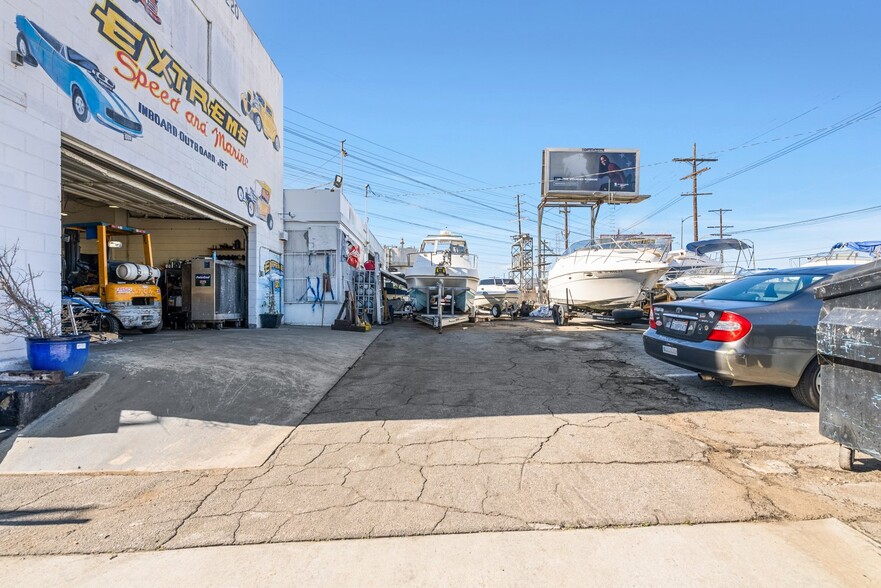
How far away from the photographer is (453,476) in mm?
3254

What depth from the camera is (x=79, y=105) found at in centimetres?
616

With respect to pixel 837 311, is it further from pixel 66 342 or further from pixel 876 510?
pixel 66 342

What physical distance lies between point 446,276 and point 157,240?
366 inches

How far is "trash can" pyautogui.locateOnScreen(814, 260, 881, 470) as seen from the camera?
206 centimetres

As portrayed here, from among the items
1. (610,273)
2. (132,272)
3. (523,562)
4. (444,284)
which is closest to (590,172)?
(610,273)

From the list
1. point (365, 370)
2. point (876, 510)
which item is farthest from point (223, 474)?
point (876, 510)

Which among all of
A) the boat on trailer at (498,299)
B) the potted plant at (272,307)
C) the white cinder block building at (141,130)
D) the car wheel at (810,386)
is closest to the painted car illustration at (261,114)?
the white cinder block building at (141,130)

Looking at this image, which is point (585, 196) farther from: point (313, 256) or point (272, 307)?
point (272, 307)

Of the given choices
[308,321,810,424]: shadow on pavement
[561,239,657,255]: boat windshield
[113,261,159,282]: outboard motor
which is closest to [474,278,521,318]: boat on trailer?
[561,239,657,255]: boat windshield

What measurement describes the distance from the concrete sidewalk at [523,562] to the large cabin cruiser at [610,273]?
1063cm

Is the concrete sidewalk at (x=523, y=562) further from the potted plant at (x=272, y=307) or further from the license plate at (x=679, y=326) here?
the potted plant at (x=272, y=307)

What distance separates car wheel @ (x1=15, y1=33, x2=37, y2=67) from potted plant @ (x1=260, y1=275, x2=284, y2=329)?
26.4 ft

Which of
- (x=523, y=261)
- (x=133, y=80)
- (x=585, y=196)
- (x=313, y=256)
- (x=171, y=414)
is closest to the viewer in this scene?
(x=171, y=414)

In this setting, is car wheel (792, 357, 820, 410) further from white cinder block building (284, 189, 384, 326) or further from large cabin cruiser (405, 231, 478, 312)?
white cinder block building (284, 189, 384, 326)
